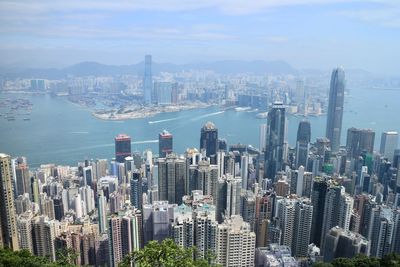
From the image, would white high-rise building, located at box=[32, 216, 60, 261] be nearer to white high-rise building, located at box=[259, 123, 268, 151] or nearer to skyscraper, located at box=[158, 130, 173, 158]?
skyscraper, located at box=[158, 130, 173, 158]

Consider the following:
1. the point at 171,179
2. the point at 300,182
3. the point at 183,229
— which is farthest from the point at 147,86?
the point at 183,229

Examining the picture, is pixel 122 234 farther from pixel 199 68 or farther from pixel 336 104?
pixel 336 104

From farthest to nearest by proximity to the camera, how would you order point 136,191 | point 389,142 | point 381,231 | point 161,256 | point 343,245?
1. point 389,142
2. point 136,191
3. point 381,231
4. point 343,245
5. point 161,256

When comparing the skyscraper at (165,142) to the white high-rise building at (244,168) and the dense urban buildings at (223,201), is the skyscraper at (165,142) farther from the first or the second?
the white high-rise building at (244,168)

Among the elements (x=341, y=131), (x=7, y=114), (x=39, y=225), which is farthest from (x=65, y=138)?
(x=341, y=131)

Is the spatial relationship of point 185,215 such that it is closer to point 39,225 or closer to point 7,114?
point 39,225

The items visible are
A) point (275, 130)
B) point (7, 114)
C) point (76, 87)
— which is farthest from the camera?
point (275, 130)
